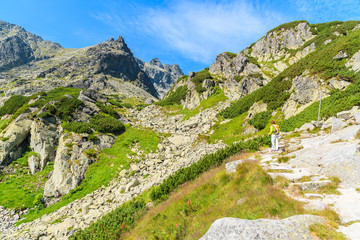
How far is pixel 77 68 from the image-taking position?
461 ft

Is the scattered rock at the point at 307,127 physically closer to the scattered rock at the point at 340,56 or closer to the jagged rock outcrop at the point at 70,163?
the scattered rock at the point at 340,56

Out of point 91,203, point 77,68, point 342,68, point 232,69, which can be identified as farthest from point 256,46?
point 77,68

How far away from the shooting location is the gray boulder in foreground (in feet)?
13.5

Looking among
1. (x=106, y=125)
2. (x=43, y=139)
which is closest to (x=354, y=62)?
(x=106, y=125)

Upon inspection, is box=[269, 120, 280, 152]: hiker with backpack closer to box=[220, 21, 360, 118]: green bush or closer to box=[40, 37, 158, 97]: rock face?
box=[220, 21, 360, 118]: green bush

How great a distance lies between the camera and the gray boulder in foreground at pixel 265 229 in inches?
163

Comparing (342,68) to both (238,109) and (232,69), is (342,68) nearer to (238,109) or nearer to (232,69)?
(238,109)

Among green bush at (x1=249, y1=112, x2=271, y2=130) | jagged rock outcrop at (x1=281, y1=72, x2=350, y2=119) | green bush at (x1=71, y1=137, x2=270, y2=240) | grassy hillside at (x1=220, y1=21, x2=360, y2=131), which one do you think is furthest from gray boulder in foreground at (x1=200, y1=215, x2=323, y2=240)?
green bush at (x1=249, y1=112, x2=271, y2=130)

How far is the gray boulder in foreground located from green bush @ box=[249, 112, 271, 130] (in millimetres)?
19822

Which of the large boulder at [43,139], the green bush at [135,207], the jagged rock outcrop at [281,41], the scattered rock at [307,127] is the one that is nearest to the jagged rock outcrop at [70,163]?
the large boulder at [43,139]

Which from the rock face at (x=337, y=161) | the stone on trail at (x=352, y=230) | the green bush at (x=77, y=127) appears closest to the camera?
the stone on trail at (x=352, y=230)

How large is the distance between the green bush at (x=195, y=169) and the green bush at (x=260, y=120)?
22.3ft

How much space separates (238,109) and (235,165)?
22.6 meters

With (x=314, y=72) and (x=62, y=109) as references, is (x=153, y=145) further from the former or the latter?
(x=314, y=72)
